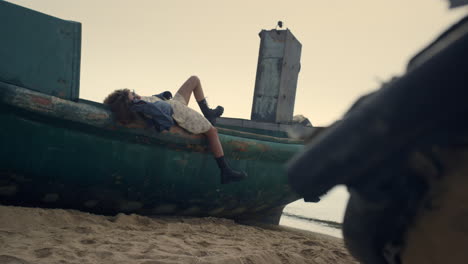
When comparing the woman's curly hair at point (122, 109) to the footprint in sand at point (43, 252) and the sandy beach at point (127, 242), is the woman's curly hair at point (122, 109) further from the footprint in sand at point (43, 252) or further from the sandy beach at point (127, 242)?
the footprint in sand at point (43, 252)

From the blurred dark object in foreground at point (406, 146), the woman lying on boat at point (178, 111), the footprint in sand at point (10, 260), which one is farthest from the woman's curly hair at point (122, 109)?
the blurred dark object in foreground at point (406, 146)

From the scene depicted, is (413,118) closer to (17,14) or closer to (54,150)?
(54,150)

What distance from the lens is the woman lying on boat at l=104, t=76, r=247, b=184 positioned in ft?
9.43

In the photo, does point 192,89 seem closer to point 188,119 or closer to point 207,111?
point 207,111

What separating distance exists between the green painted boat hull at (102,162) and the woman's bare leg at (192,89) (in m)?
0.62

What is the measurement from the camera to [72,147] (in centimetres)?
267

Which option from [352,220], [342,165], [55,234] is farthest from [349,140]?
[55,234]

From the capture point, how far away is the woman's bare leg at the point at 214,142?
3383mm

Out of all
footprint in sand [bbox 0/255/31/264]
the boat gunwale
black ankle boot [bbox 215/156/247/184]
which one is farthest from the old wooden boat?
footprint in sand [bbox 0/255/31/264]

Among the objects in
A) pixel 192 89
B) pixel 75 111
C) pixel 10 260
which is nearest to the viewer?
pixel 10 260

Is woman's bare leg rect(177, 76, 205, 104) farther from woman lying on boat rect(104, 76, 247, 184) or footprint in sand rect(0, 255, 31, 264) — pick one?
footprint in sand rect(0, 255, 31, 264)

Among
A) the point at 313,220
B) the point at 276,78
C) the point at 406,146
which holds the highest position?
the point at 276,78

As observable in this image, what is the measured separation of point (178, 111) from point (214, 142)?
491 mm

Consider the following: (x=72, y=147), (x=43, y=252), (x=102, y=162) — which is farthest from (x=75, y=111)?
(x=43, y=252)
